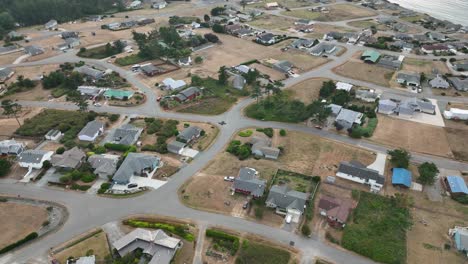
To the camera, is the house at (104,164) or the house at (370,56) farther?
the house at (370,56)

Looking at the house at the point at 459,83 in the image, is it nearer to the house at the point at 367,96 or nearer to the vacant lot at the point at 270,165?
the house at the point at 367,96

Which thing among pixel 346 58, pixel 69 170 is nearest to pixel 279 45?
pixel 346 58

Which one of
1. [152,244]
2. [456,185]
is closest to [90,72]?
[152,244]

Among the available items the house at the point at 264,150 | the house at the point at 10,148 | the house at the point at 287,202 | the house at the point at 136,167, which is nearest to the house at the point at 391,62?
the house at the point at 264,150

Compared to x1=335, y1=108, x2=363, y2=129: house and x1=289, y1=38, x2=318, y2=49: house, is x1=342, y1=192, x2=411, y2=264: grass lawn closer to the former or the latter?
x1=335, y1=108, x2=363, y2=129: house

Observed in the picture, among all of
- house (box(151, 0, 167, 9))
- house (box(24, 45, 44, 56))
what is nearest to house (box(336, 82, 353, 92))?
house (box(24, 45, 44, 56))

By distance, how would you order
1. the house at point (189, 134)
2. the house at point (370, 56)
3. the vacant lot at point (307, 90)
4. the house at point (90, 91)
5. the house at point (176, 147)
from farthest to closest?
the house at point (370, 56), the house at point (90, 91), the vacant lot at point (307, 90), the house at point (189, 134), the house at point (176, 147)

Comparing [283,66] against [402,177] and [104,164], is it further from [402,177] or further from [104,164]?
[104,164]
